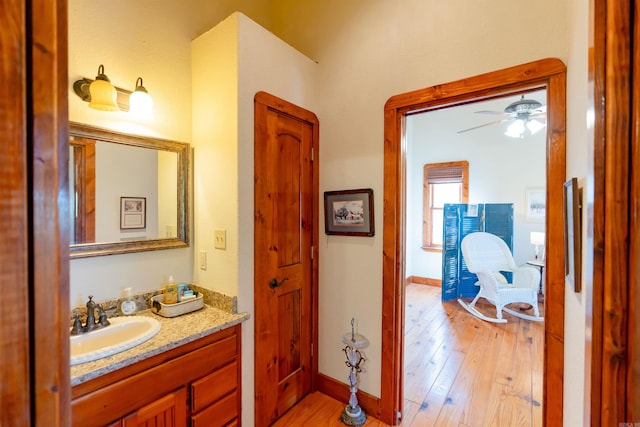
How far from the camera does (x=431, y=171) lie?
5398 mm

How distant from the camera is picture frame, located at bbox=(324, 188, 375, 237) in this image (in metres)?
2.05

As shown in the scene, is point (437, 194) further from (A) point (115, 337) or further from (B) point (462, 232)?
(A) point (115, 337)

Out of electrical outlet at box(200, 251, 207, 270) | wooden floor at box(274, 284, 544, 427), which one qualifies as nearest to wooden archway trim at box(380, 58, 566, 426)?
wooden floor at box(274, 284, 544, 427)

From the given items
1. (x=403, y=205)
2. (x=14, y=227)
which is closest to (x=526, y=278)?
(x=403, y=205)

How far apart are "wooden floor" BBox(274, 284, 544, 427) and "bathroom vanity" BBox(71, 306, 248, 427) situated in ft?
2.27

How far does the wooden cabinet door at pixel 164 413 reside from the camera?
1247mm

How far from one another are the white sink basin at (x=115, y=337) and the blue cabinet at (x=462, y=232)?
4.14 meters

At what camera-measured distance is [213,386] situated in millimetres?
1540

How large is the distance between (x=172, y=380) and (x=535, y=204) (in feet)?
18.0

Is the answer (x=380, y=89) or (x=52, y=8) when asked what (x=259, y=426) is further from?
(x=380, y=89)

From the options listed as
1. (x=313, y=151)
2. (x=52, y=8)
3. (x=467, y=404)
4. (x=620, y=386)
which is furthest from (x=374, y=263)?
(x=52, y=8)

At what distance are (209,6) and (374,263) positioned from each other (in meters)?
2.19

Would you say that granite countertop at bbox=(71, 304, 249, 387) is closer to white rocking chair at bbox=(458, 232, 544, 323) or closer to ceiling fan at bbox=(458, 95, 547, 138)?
ceiling fan at bbox=(458, 95, 547, 138)

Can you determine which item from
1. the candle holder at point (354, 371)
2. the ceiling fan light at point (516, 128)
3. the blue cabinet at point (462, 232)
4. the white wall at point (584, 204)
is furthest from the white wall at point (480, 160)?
the candle holder at point (354, 371)
